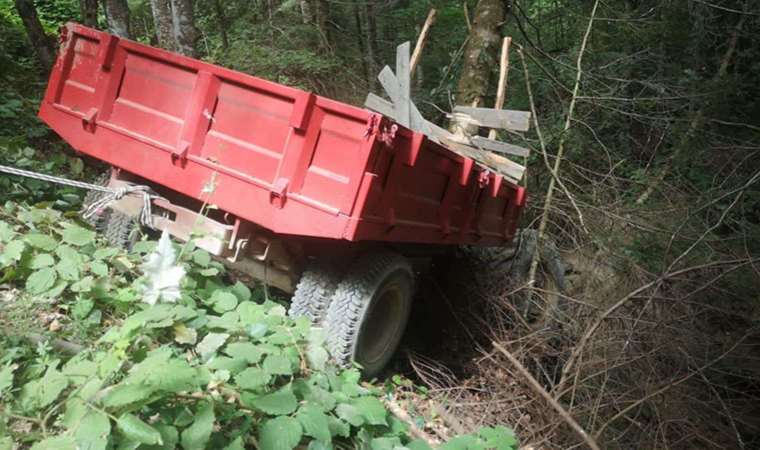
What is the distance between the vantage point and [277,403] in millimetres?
2326

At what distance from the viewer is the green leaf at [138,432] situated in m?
1.84

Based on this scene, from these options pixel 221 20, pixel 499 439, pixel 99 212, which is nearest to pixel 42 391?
pixel 499 439

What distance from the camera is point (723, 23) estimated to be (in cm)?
1052

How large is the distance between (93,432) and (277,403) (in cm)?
72

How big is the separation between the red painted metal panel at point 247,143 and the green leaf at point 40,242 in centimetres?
76

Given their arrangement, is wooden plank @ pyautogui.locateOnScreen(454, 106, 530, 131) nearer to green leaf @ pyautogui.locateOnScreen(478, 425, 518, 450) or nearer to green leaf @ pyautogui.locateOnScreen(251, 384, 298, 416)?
green leaf @ pyautogui.locateOnScreen(478, 425, 518, 450)

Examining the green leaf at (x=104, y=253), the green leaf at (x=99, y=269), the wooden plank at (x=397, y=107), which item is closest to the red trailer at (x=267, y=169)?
the green leaf at (x=104, y=253)

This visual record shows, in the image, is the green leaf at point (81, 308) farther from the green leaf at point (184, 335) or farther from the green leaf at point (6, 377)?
the green leaf at point (6, 377)

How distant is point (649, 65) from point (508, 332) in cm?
775

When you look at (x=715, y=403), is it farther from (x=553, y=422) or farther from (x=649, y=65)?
(x=649, y=65)

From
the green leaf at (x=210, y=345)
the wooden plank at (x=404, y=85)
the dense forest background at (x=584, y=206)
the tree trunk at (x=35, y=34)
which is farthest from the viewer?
the tree trunk at (x=35, y=34)

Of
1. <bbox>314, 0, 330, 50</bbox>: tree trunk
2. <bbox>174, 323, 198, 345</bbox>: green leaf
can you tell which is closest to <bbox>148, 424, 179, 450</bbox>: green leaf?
<bbox>174, 323, 198, 345</bbox>: green leaf

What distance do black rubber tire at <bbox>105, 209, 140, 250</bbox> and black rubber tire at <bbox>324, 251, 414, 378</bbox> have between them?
1.57 meters

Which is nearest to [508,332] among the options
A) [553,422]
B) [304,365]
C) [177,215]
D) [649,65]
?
[553,422]
